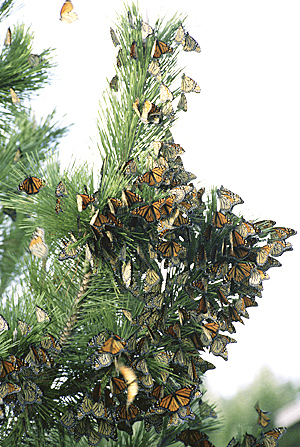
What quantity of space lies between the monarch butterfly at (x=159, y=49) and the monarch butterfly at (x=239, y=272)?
1.17 ft

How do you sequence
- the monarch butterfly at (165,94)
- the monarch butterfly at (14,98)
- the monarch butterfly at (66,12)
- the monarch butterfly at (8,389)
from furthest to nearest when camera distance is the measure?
the monarch butterfly at (14,98) < the monarch butterfly at (66,12) < the monarch butterfly at (165,94) < the monarch butterfly at (8,389)

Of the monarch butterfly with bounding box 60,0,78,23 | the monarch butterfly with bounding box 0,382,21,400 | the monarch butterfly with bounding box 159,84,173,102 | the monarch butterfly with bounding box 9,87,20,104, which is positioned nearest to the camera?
the monarch butterfly with bounding box 0,382,21,400

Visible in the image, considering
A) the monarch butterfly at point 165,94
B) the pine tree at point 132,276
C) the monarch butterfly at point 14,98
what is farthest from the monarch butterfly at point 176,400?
the monarch butterfly at point 14,98

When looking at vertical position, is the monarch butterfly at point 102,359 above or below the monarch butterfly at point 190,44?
below

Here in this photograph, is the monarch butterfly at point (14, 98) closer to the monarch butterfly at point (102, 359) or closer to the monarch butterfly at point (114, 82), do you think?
the monarch butterfly at point (114, 82)

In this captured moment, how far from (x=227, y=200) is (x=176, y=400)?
281 millimetres

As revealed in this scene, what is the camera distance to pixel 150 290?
55 cm

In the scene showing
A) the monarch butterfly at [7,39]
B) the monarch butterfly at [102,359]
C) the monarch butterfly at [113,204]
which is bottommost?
the monarch butterfly at [102,359]

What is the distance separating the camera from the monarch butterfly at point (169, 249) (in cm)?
53

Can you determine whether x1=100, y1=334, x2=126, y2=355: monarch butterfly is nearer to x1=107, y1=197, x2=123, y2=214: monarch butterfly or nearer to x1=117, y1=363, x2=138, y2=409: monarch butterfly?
x1=117, y1=363, x2=138, y2=409: monarch butterfly

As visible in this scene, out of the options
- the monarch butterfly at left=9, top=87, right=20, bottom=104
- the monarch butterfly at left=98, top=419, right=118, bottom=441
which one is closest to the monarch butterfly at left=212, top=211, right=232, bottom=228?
the monarch butterfly at left=98, top=419, right=118, bottom=441

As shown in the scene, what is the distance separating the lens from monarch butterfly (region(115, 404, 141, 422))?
52 cm

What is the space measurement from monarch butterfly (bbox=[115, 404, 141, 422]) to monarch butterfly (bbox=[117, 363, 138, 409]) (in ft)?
0.05

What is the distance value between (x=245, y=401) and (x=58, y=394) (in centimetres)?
232
